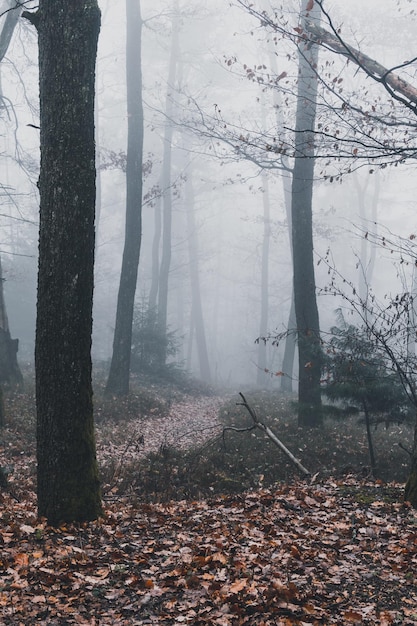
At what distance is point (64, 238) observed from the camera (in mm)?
5449

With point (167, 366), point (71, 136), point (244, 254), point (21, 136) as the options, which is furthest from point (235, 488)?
point (244, 254)

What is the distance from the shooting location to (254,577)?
15.3 ft

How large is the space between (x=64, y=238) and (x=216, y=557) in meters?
3.27

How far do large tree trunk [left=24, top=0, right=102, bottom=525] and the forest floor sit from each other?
787 mm

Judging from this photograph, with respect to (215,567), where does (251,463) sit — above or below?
below

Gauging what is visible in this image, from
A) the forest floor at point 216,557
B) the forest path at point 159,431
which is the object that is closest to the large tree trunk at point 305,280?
the forest path at point 159,431

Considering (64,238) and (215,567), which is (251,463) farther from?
(64,238)

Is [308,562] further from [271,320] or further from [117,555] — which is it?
[271,320]

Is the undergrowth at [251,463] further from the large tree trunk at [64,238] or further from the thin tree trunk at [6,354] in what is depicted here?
the thin tree trunk at [6,354]

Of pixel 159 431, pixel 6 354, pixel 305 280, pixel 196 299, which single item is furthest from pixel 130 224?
pixel 196 299

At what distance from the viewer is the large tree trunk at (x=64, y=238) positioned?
545 cm

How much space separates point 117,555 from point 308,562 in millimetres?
1708

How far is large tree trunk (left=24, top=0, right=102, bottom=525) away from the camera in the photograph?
215 inches

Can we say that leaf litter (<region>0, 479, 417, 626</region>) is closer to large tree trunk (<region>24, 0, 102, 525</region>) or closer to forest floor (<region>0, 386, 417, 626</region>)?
forest floor (<region>0, 386, 417, 626</region>)
